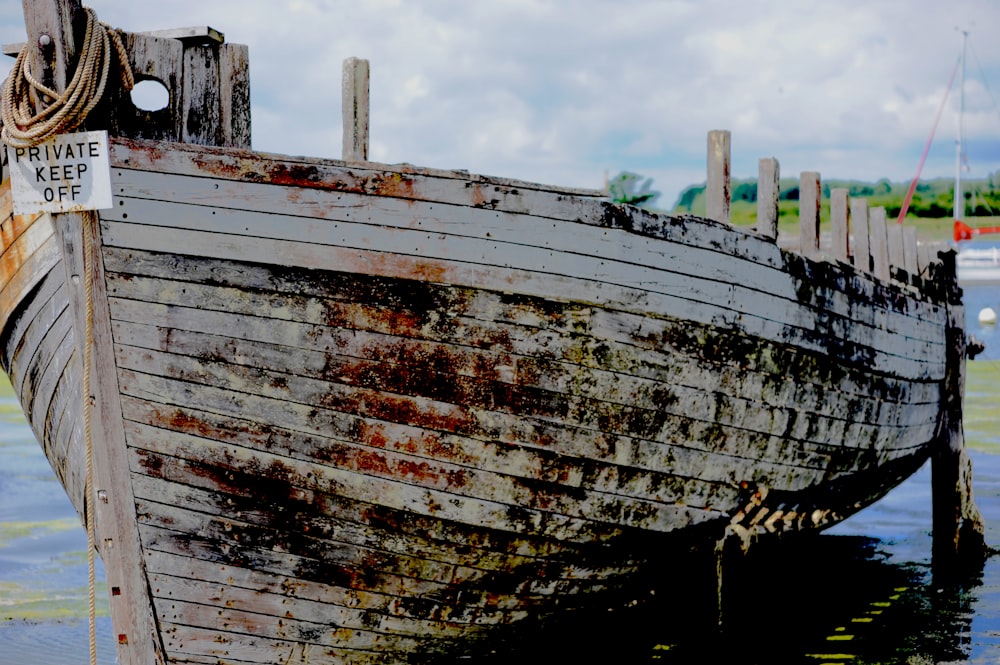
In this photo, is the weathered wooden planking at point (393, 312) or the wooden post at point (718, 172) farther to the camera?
the wooden post at point (718, 172)

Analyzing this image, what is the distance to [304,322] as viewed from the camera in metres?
4.09

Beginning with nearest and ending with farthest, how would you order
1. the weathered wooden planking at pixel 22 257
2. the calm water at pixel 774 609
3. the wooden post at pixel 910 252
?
1. the weathered wooden planking at pixel 22 257
2. the calm water at pixel 774 609
3. the wooden post at pixel 910 252

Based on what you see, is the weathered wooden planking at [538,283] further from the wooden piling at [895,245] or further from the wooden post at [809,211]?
the wooden piling at [895,245]

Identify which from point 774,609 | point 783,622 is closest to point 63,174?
point 783,622

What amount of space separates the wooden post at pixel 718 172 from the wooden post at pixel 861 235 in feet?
5.80

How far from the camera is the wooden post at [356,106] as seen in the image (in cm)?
475

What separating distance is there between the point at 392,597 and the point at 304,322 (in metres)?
1.33

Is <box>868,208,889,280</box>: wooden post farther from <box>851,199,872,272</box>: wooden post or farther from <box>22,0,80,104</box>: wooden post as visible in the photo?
<box>22,0,80,104</box>: wooden post

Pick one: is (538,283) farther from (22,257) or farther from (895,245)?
(895,245)

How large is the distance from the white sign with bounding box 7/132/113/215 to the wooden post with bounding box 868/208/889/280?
564cm

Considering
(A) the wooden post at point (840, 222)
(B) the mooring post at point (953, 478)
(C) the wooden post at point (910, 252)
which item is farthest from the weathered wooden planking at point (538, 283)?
(B) the mooring post at point (953, 478)

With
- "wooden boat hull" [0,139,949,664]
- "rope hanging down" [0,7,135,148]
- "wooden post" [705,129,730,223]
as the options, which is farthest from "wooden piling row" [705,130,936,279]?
"rope hanging down" [0,7,135,148]

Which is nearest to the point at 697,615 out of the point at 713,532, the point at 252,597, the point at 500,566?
the point at 713,532

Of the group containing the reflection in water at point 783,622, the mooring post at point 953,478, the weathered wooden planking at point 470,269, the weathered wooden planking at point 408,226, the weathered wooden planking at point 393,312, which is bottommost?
the reflection in water at point 783,622
